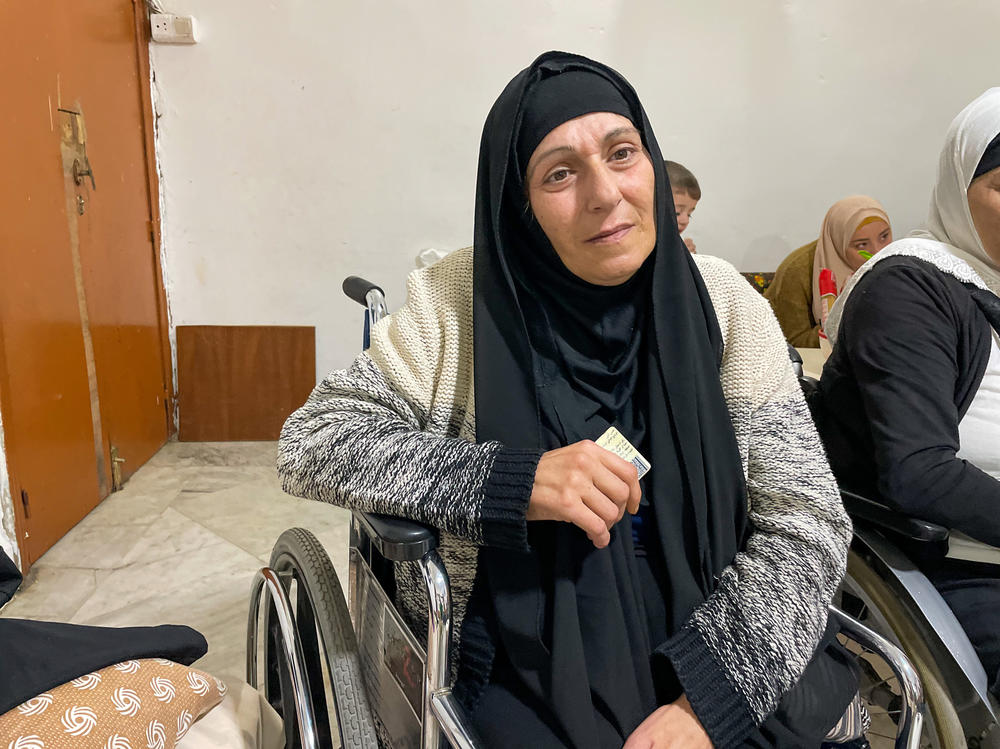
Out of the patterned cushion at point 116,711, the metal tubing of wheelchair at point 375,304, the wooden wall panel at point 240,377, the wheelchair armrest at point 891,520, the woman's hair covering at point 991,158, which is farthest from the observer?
the wooden wall panel at point 240,377

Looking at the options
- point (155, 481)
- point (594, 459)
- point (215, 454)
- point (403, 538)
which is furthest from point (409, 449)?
point (215, 454)

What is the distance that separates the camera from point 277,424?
3160 millimetres

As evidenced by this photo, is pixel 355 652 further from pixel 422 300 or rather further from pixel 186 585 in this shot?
pixel 186 585

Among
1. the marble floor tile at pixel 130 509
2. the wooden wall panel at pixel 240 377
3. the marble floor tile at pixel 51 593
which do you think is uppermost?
the wooden wall panel at pixel 240 377

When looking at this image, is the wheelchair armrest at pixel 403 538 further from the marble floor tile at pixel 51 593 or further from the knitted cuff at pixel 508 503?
the marble floor tile at pixel 51 593

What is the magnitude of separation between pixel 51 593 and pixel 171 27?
2257mm

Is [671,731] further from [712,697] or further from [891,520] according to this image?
[891,520]

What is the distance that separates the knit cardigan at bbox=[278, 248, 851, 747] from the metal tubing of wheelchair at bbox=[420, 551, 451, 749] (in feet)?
0.17

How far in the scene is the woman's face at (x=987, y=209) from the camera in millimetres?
1173

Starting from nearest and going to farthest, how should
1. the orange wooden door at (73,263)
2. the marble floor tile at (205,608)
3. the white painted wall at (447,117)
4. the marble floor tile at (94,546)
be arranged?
1. the marble floor tile at (205,608)
2. the orange wooden door at (73,263)
3. the marble floor tile at (94,546)
4. the white painted wall at (447,117)

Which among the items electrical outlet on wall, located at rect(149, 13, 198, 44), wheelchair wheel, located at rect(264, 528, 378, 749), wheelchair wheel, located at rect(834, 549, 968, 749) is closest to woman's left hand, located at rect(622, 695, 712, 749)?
wheelchair wheel, located at rect(264, 528, 378, 749)

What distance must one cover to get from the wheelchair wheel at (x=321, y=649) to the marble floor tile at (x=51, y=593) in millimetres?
965

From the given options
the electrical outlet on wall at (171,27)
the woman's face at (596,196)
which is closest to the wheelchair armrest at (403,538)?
the woman's face at (596,196)

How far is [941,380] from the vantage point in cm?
104
